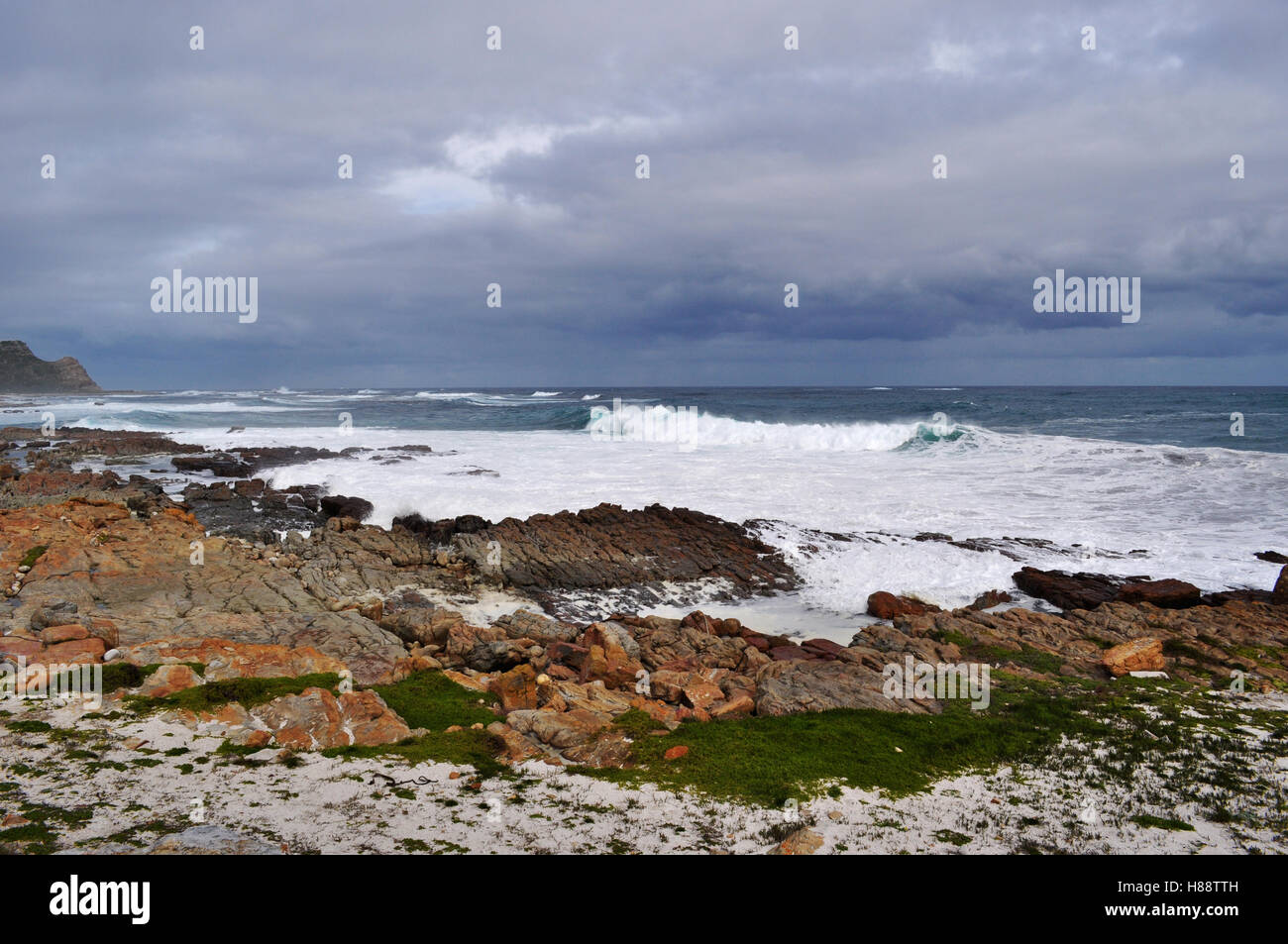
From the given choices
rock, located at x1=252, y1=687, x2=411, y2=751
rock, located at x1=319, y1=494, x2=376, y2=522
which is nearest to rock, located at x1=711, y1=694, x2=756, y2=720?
rock, located at x1=252, y1=687, x2=411, y2=751

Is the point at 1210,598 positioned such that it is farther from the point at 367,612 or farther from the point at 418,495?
the point at 418,495

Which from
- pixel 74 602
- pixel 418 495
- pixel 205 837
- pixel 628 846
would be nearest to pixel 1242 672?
pixel 628 846

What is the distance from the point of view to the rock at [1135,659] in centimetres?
1043

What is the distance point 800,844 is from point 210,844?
14.1 feet

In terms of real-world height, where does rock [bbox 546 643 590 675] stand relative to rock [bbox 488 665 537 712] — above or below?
below

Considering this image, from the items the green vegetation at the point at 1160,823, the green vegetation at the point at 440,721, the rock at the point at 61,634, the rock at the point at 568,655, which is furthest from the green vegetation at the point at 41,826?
the green vegetation at the point at 1160,823

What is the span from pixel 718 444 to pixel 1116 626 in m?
31.2

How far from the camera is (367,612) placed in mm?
12531

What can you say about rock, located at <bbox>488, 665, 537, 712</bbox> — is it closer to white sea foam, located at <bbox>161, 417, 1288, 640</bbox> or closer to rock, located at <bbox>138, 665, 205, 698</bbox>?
rock, located at <bbox>138, 665, 205, 698</bbox>

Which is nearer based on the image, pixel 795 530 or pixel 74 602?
pixel 74 602

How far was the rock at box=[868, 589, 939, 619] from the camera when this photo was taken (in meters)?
14.0

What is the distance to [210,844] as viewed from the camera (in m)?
4.98

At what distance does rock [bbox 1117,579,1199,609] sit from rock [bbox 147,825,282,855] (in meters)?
15.3

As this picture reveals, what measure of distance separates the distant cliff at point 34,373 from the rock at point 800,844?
170862 mm
